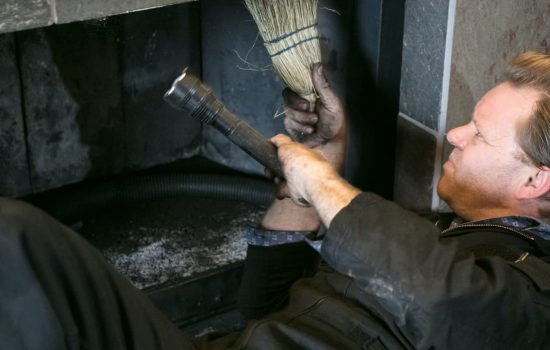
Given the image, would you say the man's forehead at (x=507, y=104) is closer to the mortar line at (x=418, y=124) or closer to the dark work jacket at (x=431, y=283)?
the dark work jacket at (x=431, y=283)

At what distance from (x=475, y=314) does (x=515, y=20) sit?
3.43 ft

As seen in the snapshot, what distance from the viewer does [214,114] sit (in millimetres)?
1717

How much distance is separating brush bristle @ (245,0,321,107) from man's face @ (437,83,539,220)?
0.39 metres

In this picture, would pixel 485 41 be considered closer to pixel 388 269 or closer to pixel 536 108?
pixel 536 108

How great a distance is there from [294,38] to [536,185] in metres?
0.63

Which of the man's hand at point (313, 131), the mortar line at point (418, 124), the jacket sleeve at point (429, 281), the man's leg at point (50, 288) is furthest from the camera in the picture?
the mortar line at point (418, 124)

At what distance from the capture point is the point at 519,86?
1729 millimetres

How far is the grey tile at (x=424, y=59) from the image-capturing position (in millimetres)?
2176

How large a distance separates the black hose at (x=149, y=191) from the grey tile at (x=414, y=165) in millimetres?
466

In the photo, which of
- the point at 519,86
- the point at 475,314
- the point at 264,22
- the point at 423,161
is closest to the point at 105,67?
the point at 264,22

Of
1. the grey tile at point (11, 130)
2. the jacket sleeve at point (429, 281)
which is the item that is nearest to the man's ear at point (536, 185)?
the jacket sleeve at point (429, 281)

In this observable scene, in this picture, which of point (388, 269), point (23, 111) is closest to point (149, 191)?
point (23, 111)

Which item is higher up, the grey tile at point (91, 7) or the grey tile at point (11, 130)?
the grey tile at point (91, 7)

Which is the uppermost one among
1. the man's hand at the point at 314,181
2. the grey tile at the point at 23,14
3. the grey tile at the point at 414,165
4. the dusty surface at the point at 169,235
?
the grey tile at the point at 23,14
